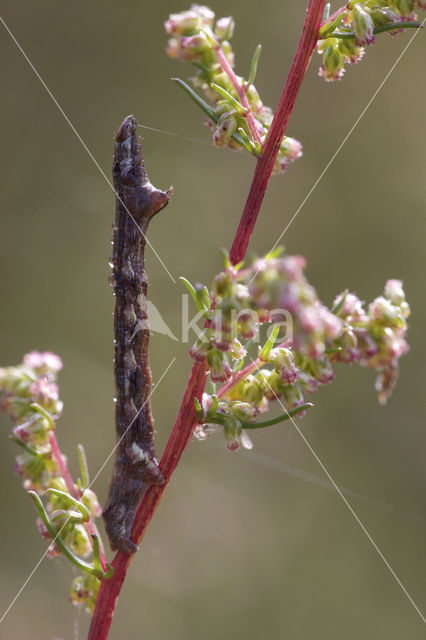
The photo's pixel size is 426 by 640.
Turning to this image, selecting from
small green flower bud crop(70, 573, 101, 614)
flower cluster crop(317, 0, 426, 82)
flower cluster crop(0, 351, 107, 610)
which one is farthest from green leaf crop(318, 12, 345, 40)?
small green flower bud crop(70, 573, 101, 614)

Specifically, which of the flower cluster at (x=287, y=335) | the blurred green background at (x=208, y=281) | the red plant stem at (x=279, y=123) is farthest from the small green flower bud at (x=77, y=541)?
the blurred green background at (x=208, y=281)

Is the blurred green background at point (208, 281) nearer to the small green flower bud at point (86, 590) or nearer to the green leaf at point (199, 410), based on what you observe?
the small green flower bud at point (86, 590)

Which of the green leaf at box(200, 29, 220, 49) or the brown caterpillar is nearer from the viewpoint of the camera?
the green leaf at box(200, 29, 220, 49)

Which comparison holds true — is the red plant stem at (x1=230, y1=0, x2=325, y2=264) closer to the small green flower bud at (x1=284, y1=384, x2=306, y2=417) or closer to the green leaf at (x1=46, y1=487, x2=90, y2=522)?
the small green flower bud at (x1=284, y1=384, x2=306, y2=417)

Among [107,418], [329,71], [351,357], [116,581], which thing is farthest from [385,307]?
[107,418]

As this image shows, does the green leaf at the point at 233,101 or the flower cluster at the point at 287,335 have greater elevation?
the green leaf at the point at 233,101

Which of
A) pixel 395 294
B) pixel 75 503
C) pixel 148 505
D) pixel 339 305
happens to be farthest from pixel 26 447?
pixel 395 294

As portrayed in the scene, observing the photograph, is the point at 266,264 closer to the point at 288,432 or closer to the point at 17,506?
the point at 288,432
